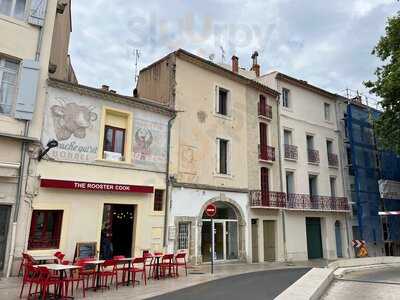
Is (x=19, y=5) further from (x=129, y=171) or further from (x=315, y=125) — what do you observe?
(x=315, y=125)

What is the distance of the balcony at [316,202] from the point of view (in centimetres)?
1991

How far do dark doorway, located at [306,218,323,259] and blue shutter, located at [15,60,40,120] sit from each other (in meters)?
16.5

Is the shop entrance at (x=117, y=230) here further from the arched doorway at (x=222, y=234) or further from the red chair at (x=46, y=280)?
the red chair at (x=46, y=280)

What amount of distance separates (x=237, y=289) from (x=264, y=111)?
12830 millimetres

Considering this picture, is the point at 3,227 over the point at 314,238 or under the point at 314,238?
over

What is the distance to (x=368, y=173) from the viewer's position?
2423 centimetres

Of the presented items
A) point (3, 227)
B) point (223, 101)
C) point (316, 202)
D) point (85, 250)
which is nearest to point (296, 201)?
point (316, 202)

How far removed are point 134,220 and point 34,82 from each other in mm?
6080

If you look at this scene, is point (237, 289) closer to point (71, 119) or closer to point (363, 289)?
point (363, 289)

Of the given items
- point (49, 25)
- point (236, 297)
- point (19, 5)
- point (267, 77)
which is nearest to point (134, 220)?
point (236, 297)

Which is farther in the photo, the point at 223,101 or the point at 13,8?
the point at 223,101

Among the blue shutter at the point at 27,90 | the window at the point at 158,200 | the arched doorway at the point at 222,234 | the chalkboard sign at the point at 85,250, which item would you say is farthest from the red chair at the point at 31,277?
the arched doorway at the point at 222,234

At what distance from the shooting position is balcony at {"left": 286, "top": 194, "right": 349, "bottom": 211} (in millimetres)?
19906

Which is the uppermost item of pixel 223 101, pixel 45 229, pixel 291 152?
pixel 223 101
